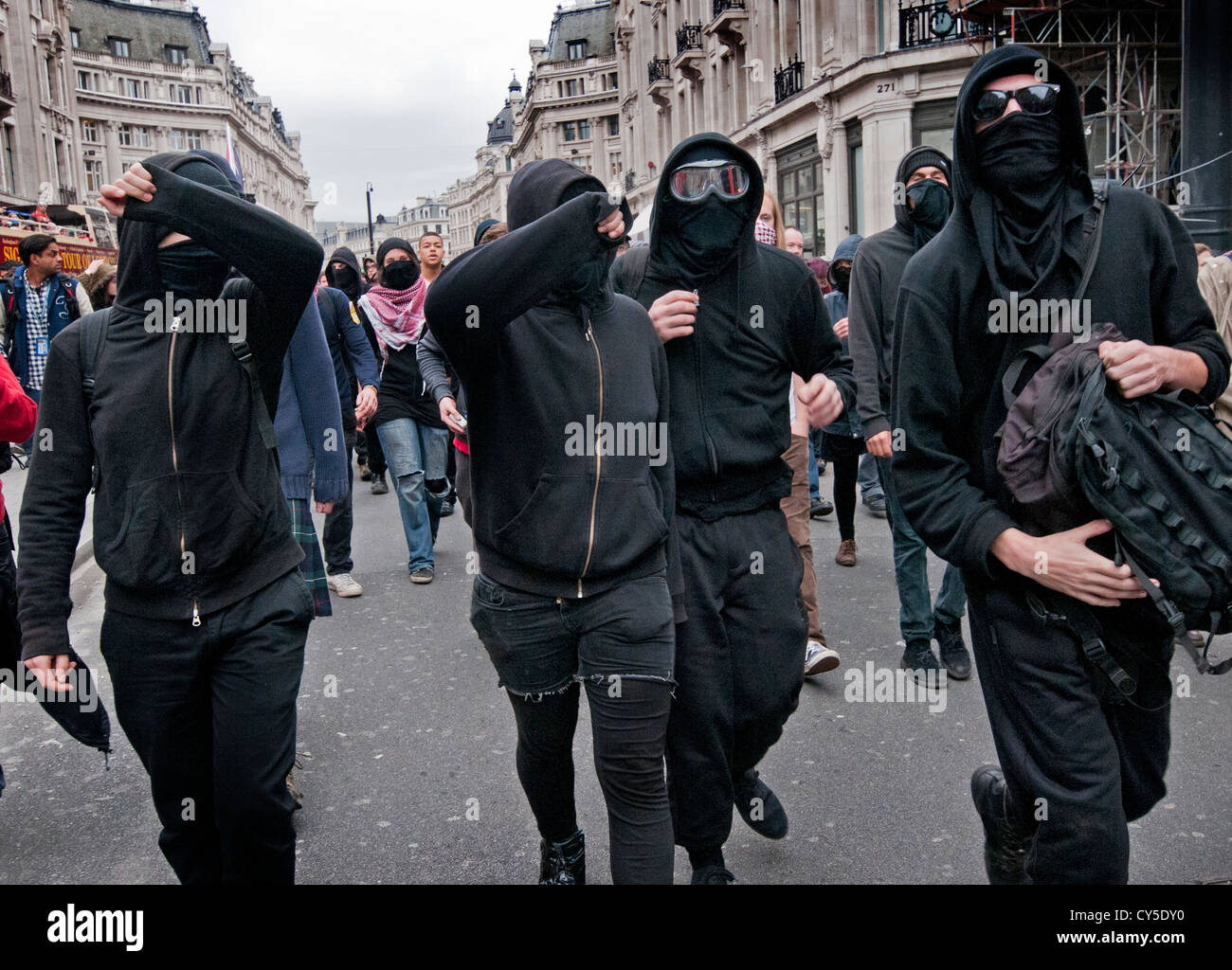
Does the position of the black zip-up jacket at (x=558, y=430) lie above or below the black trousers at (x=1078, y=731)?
above

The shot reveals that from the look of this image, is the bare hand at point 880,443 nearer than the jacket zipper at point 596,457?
No

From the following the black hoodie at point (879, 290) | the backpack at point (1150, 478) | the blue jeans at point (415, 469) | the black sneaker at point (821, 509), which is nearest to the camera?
the backpack at point (1150, 478)

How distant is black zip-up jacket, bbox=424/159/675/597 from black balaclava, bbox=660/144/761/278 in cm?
62

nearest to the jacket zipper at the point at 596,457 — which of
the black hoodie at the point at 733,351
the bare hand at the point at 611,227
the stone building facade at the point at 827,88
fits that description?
the bare hand at the point at 611,227

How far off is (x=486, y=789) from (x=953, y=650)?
2.54 m

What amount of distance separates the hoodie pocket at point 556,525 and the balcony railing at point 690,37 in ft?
129

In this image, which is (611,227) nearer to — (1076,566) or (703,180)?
(703,180)

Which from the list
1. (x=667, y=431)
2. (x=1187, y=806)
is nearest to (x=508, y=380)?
(x=667, y=431)

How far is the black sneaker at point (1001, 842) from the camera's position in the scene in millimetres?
2965

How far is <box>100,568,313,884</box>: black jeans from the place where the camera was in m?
2.88

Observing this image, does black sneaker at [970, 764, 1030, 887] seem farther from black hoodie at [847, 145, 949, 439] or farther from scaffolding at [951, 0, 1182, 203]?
scaffolding at [951, 0, 1182, 203]

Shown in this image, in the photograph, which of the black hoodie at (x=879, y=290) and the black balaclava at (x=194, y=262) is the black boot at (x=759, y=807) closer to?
the black hoodie at (x=879, y=290)

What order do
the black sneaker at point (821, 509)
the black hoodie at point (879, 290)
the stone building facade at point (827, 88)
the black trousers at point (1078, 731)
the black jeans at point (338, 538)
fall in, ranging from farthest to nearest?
the stone building facade at point (827, 88) → the black sneaker at point (821, 509) → the black jeans at point (338, 538) → the black hoodie at point (879, 290) → the black trousers at point (1078, 731)
